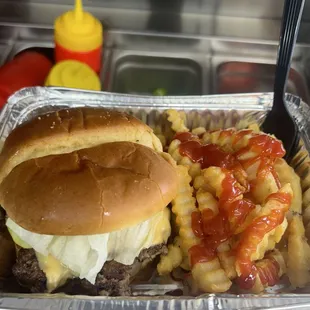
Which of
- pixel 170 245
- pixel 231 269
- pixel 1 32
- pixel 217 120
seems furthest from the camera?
pixel 1 32

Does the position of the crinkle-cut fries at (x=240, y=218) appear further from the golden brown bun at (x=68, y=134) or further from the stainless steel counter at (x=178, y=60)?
the stainless steel counter at (x=178, y=60)

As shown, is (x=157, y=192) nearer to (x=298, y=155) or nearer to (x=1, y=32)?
(x=298, y=155)

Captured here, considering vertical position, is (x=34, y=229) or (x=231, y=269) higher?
(x=34, y=229)

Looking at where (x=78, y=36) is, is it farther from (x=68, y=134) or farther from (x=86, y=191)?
(x=86, y=191)

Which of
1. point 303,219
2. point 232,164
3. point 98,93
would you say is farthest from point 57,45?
point 303,219

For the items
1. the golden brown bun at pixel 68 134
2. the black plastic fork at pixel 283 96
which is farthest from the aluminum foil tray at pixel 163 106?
the golden brown bun at pixel 68 134

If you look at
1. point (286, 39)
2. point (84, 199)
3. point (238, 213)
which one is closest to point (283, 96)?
point (286, 39)

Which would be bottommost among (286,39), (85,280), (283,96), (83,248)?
(85,280)
